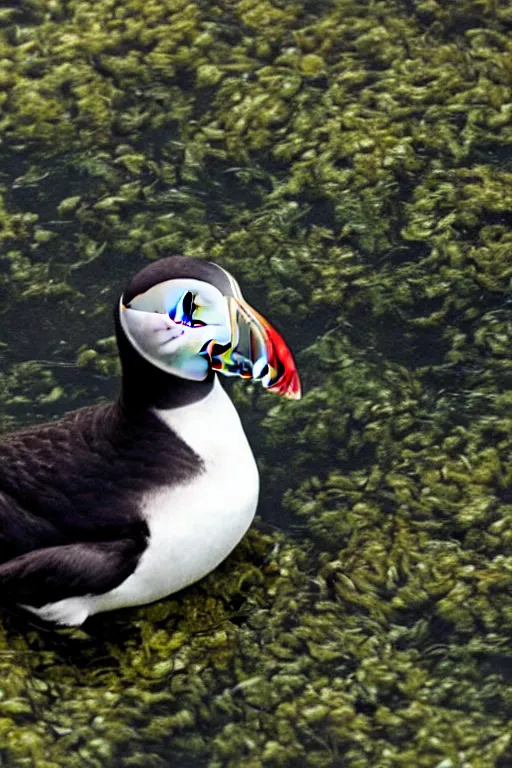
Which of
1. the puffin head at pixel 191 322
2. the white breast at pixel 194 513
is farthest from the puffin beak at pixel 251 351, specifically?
the white breast at pixel 194 513

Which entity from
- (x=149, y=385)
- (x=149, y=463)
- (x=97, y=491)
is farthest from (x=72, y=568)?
(x=149, y=385)

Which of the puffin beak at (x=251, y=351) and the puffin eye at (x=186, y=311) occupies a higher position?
the puffin eye at (x=186, y=311)

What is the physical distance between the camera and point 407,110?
296 inches

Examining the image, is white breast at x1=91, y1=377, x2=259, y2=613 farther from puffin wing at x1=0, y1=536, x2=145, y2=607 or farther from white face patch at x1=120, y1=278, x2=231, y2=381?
white face patch at x1=120, y1=278, x2=231, y2=381

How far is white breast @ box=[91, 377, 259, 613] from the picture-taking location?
5.40m

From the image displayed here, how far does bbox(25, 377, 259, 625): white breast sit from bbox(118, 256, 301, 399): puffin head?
6.9 inches

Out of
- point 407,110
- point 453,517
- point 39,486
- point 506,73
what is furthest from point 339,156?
point 39,486

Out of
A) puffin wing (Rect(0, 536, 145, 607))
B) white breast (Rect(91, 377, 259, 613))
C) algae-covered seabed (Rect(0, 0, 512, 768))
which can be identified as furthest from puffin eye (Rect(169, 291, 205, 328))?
algae-covered seabed (Rect(0, 0, 512, 768))

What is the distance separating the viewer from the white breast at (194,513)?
17.7 feet

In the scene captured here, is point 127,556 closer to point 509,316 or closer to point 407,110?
point 509,316

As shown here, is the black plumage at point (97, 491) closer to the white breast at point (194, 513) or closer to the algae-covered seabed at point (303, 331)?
the white breast at point (194, 513)

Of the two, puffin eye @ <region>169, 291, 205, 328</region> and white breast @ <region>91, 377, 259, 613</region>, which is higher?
puffin eye @ <region>169, 291, 205, 328</region>

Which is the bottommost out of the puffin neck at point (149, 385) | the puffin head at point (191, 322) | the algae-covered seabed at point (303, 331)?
the algae-covered seabed at point (303, 331)

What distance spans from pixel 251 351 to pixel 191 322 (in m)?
0.22
